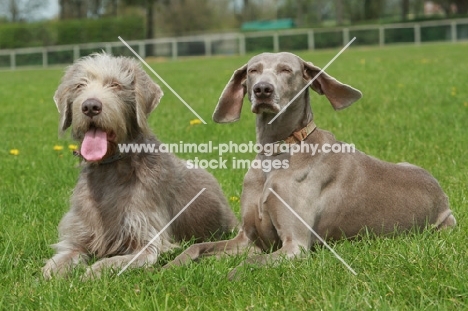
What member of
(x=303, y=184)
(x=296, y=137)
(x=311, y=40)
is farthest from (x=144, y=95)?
(x=311, y=40)

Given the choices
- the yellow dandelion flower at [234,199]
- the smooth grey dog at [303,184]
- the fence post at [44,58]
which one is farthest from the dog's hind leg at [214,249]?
the fence post at [44,58]

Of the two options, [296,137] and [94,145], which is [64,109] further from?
[296,137]

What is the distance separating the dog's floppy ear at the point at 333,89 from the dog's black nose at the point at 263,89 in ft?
1.75

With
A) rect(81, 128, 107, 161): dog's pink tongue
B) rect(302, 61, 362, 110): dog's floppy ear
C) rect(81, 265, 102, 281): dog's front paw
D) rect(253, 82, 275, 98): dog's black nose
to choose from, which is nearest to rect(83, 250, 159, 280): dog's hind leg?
rect(81, 265, 102, 281): dog's front paw

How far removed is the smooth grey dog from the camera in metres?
5.18

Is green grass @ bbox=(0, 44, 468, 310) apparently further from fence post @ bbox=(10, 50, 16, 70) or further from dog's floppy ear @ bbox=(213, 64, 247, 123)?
fence post @ bbox=(10, 50, 16, 70)

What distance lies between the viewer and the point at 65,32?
48.6m

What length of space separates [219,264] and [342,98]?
1.60 meters

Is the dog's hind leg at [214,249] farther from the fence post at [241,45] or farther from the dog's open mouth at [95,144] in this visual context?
the fence post at [241,45]

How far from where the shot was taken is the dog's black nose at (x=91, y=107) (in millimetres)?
4988

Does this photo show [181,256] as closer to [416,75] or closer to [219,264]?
[219,264]

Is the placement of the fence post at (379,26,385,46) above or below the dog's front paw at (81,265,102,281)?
above

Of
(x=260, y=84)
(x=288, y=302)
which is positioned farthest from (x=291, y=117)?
(x=288, y=302)

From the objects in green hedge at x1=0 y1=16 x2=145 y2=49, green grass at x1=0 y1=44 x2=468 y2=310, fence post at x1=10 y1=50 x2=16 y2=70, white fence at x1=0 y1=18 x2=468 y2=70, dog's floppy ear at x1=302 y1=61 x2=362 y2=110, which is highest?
green hedge at x1=0 y1=16 x2=145 y2=49
